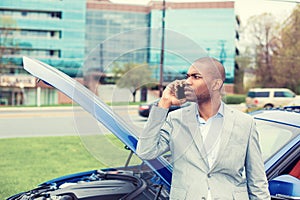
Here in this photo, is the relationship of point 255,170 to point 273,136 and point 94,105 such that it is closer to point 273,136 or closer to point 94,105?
point 94,105

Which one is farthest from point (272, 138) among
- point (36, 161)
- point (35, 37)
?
point (35, 37)

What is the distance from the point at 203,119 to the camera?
215 centimetres

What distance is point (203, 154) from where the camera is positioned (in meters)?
2.07

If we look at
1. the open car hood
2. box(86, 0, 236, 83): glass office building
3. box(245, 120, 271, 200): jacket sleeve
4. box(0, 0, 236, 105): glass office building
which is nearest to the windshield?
box(86, 0, 236, 83): glass office building

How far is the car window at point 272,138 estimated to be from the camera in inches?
122

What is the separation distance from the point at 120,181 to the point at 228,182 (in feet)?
3.89

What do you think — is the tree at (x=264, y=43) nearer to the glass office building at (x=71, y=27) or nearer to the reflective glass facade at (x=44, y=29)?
the glass office building at (x=71, y=27)

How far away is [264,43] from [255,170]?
3202 cm

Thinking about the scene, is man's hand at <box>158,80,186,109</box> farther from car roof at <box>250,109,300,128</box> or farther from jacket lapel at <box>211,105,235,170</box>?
car roof at <box>250,109,300,128</box>

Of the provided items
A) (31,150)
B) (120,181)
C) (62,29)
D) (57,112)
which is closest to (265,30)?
(62,29)

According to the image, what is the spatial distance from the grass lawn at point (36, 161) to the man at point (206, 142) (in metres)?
3.25

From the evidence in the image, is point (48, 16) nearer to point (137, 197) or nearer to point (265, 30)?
point (265, 30)

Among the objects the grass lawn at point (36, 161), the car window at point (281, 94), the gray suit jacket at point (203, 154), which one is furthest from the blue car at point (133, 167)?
the car window at point (281, 94)

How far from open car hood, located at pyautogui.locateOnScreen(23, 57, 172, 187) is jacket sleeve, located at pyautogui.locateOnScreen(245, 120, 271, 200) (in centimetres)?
47
